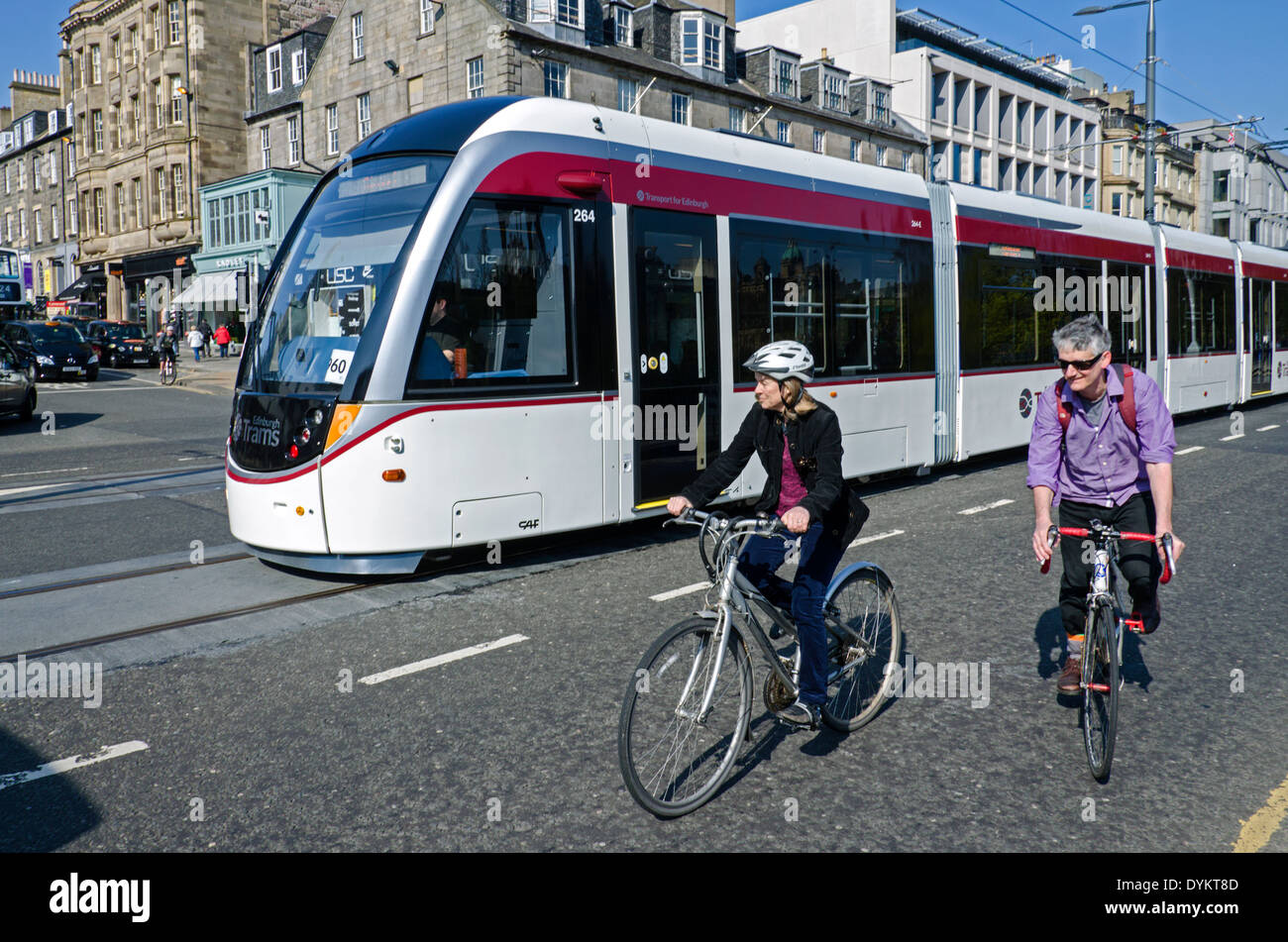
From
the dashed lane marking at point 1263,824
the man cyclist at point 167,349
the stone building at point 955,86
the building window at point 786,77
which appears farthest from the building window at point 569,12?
the dashed lane marking at point 1263,824

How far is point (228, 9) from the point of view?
46.4 metres

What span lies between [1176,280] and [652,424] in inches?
490

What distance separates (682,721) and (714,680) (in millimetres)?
199

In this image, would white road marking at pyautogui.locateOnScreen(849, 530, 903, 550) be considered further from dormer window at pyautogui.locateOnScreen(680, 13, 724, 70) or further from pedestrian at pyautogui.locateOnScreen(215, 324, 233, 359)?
pedestrian at pyautogui.locateOnScreen(215, 324, 233, 359)

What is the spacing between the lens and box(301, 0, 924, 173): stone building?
33.8 metres

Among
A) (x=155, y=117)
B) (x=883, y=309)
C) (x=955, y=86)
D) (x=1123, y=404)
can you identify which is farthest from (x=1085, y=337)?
(x=955, y=86)

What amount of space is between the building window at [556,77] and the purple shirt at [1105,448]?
32156 millimetres

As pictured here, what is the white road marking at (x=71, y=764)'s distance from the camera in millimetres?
4098

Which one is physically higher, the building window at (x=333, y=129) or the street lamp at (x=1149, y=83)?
the building window at (x=333, y=129)

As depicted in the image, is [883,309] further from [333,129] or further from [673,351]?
[333,129]

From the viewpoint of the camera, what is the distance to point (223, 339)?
134 ft

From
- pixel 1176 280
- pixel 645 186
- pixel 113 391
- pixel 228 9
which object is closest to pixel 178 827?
pixel 645 186

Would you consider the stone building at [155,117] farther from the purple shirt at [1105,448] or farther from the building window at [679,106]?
the purple shirt at [1105,448]

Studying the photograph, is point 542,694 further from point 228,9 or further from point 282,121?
point 228,9
